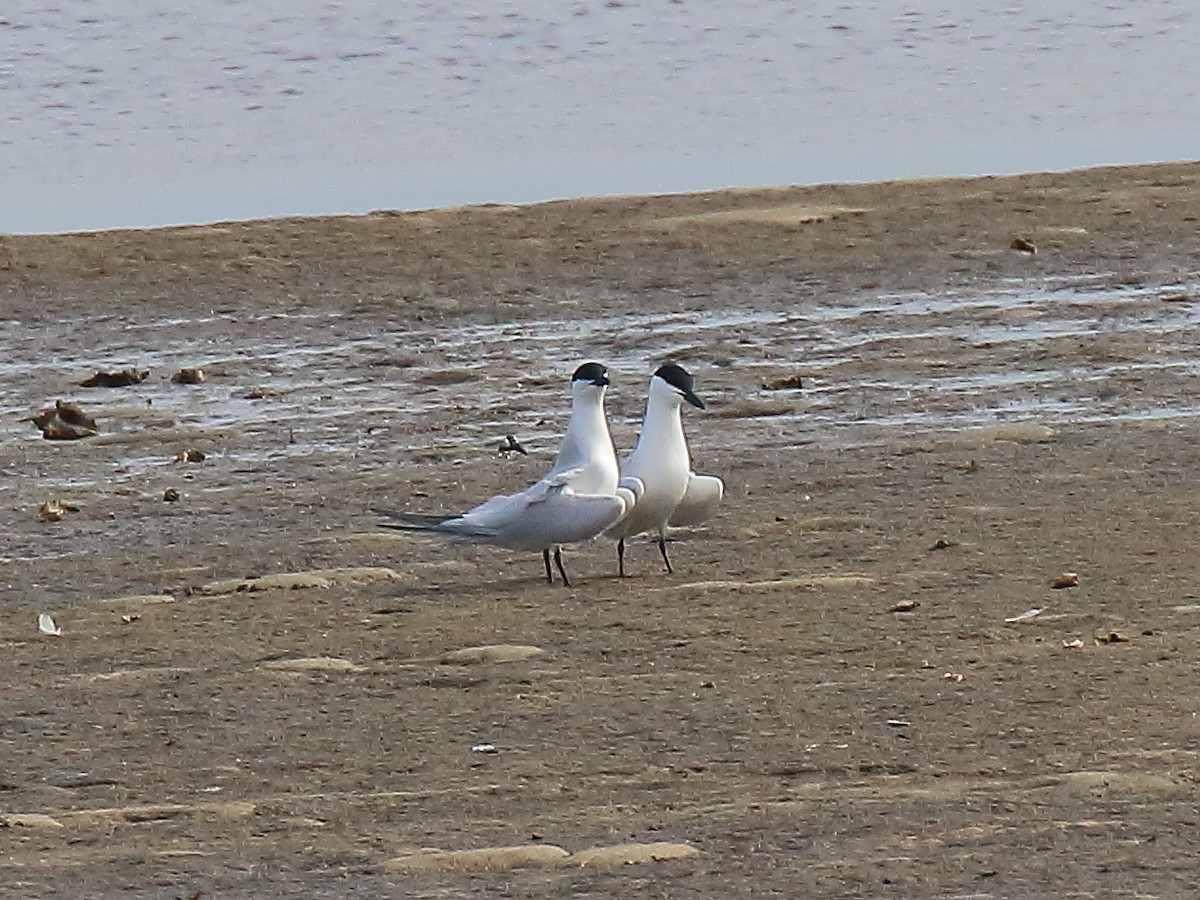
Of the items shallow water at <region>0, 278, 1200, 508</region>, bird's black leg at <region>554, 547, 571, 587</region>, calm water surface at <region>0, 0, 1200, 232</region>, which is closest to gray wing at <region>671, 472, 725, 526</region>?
bird's black leg at <region>554, 547, 571, 587</region>

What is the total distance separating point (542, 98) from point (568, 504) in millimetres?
15585

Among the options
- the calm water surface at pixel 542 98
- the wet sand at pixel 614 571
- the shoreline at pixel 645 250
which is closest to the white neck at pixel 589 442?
the wet sand at pixel 614 571

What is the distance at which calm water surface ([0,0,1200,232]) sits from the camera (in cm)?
1948

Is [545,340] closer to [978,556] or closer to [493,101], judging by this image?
[978,556]

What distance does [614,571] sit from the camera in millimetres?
9258

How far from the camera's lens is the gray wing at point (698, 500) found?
30.2ft

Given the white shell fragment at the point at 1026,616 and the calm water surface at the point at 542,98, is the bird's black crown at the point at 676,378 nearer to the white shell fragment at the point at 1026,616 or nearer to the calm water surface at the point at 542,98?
the white shell fragment at the point at 1026,616

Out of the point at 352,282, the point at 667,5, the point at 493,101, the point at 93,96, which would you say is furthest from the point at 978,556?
the point at 667,5

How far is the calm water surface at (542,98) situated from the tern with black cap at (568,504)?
9.11 meters

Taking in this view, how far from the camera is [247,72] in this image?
26.1m

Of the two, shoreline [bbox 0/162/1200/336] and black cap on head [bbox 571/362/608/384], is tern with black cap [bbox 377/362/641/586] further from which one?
shoreline [bbox 0/162/1200/336]

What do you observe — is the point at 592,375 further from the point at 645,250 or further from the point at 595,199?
the point at 595,199

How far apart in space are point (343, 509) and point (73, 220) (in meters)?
8.42

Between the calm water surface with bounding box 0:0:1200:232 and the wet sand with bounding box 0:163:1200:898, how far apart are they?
2655 mm
